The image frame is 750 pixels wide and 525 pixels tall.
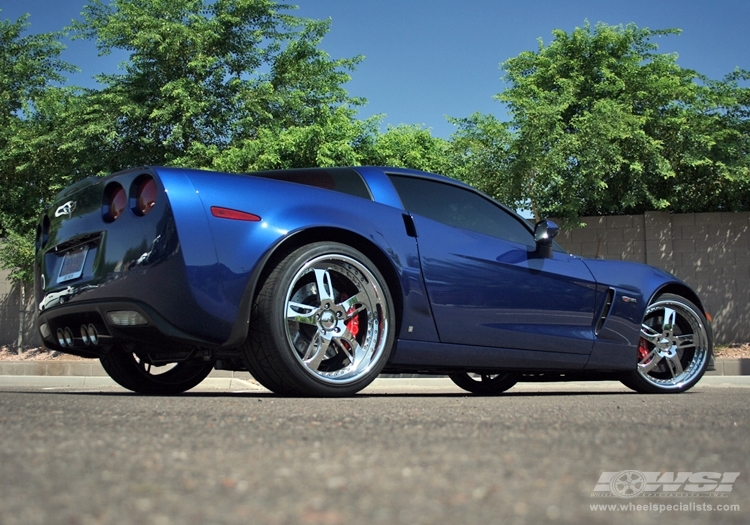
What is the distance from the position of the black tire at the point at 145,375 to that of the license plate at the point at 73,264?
807 millimetres

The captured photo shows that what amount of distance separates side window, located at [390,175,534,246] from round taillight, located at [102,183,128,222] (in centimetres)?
152

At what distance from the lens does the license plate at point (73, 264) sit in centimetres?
412

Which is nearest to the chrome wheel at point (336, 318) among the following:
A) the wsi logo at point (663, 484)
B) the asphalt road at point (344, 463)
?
the asphalt road at point (344, 463)

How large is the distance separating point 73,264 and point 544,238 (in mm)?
2716

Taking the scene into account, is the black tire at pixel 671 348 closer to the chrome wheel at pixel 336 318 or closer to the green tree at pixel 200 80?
the chrome wheel at pixel 336 318

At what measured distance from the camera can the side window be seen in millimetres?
4755

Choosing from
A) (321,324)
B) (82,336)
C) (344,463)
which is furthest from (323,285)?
(344,463)

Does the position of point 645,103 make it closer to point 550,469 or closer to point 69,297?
point 69,297

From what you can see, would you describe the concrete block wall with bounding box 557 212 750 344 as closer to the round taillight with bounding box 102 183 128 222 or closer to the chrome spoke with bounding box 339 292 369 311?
the chrome spoke with bounding box 339 292 369 311

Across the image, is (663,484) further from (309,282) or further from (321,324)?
(309,282)

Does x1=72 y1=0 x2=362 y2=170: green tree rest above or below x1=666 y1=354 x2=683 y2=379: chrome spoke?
above

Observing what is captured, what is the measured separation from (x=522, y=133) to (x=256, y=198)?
12.2 m

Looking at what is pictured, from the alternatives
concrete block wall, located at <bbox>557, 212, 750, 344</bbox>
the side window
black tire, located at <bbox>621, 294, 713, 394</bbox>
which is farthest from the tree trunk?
black tire, located at <bbox>621, 294, 713, 394</bbox>

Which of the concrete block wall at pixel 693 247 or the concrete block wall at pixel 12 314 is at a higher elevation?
the concrete block wall at pixel 693 247
